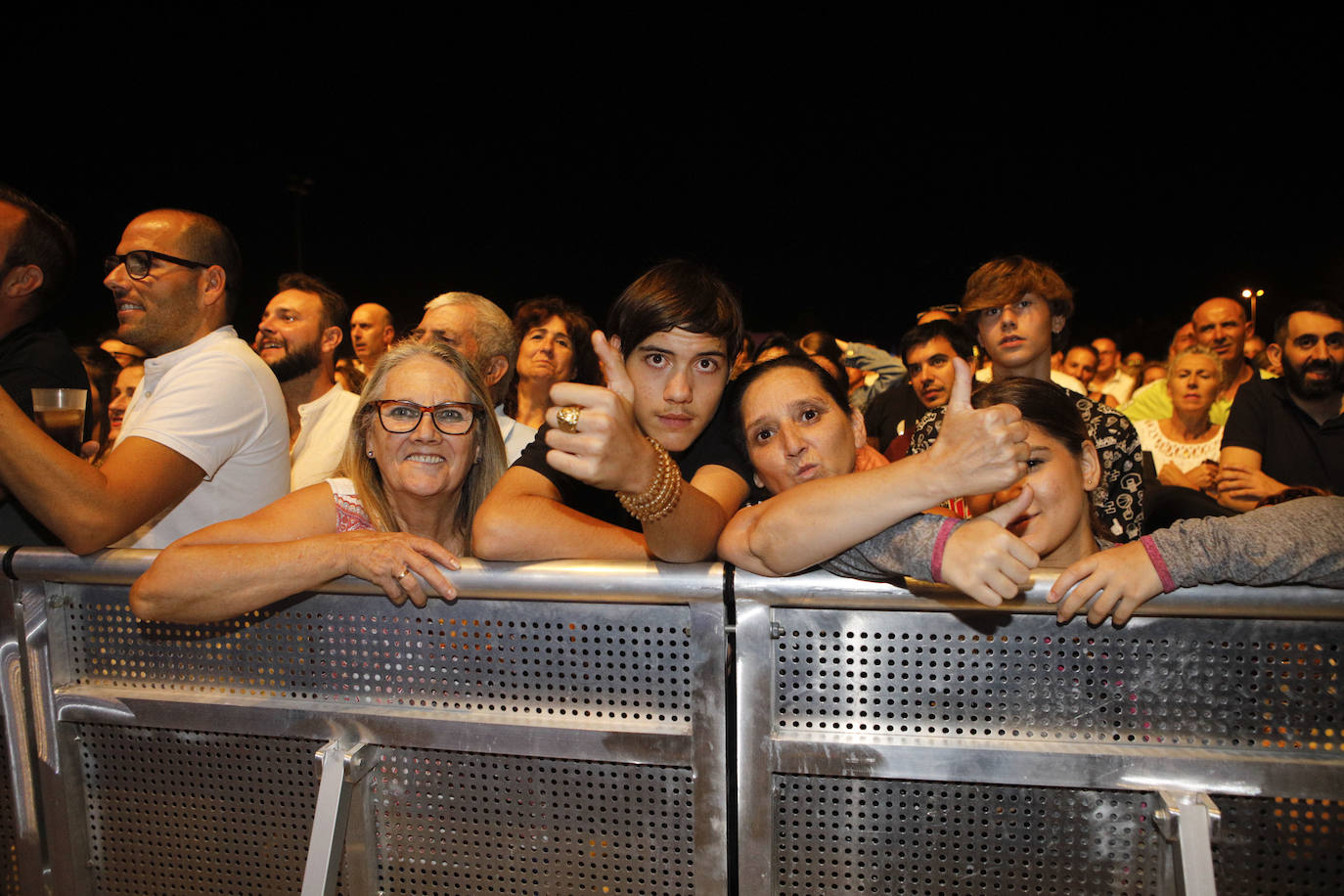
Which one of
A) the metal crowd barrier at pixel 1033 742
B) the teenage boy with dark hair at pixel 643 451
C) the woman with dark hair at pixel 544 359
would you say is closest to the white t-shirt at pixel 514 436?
the woman with dark hair at pixel 544 359

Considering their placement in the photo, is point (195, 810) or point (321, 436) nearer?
point (195, 810)

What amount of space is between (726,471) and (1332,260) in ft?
59.8

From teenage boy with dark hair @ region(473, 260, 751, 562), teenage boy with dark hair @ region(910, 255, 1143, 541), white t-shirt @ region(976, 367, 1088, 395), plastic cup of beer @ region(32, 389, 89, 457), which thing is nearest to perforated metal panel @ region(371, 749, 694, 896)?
teenage boy with dark hair @ region(473, 260, 751, 562)

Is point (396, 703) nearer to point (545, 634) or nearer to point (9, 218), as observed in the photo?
point (545, 634)

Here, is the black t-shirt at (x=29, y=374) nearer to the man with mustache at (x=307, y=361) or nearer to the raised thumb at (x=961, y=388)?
the man with mustache at (x=307, y=361)

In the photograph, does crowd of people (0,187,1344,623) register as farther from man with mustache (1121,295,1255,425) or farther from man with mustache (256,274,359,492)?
man with mustache (1121,295,1255,425)

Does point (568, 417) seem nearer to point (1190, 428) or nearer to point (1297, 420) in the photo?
point (1297, 420)

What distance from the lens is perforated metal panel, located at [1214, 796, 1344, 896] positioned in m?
1.38

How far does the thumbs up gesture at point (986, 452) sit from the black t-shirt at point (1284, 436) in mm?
2968

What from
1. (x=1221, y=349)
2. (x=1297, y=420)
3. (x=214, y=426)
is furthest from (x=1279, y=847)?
(x=1221, y=349)

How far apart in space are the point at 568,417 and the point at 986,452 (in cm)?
73

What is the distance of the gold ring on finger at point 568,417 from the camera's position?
1401 mm

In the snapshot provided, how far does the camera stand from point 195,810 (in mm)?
1729

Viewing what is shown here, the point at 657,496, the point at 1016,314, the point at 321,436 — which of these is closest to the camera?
the point at 657,496
